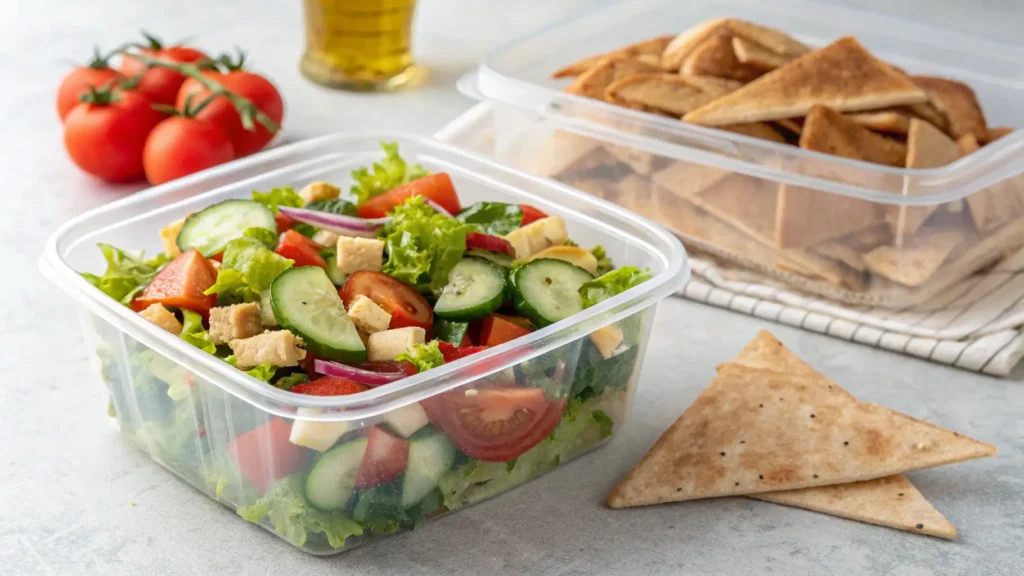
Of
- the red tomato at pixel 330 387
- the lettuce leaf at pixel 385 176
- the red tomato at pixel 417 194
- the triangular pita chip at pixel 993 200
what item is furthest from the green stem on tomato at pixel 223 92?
the triangular pita chip at pixel 993 200

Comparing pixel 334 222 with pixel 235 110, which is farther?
pixel 235 110

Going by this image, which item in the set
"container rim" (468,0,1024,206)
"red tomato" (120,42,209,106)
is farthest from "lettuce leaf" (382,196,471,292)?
"red tomato" (120,42,209,106)

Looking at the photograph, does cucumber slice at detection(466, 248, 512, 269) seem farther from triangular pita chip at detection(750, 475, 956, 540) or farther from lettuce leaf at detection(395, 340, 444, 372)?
triangular pita chip at detection(750, 475, 956, 540)

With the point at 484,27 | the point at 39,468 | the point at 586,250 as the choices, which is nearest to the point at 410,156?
the point at 586,250

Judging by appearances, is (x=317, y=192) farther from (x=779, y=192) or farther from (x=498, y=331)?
(x=779, y=192)

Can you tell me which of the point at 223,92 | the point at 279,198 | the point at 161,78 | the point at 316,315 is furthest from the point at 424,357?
the point at 161,78

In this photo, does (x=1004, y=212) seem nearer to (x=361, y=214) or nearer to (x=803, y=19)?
(x=803, y=19)

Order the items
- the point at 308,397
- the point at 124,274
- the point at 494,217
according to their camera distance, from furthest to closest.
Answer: the point at 494,217
the point at 124,274
the point at 308,397
